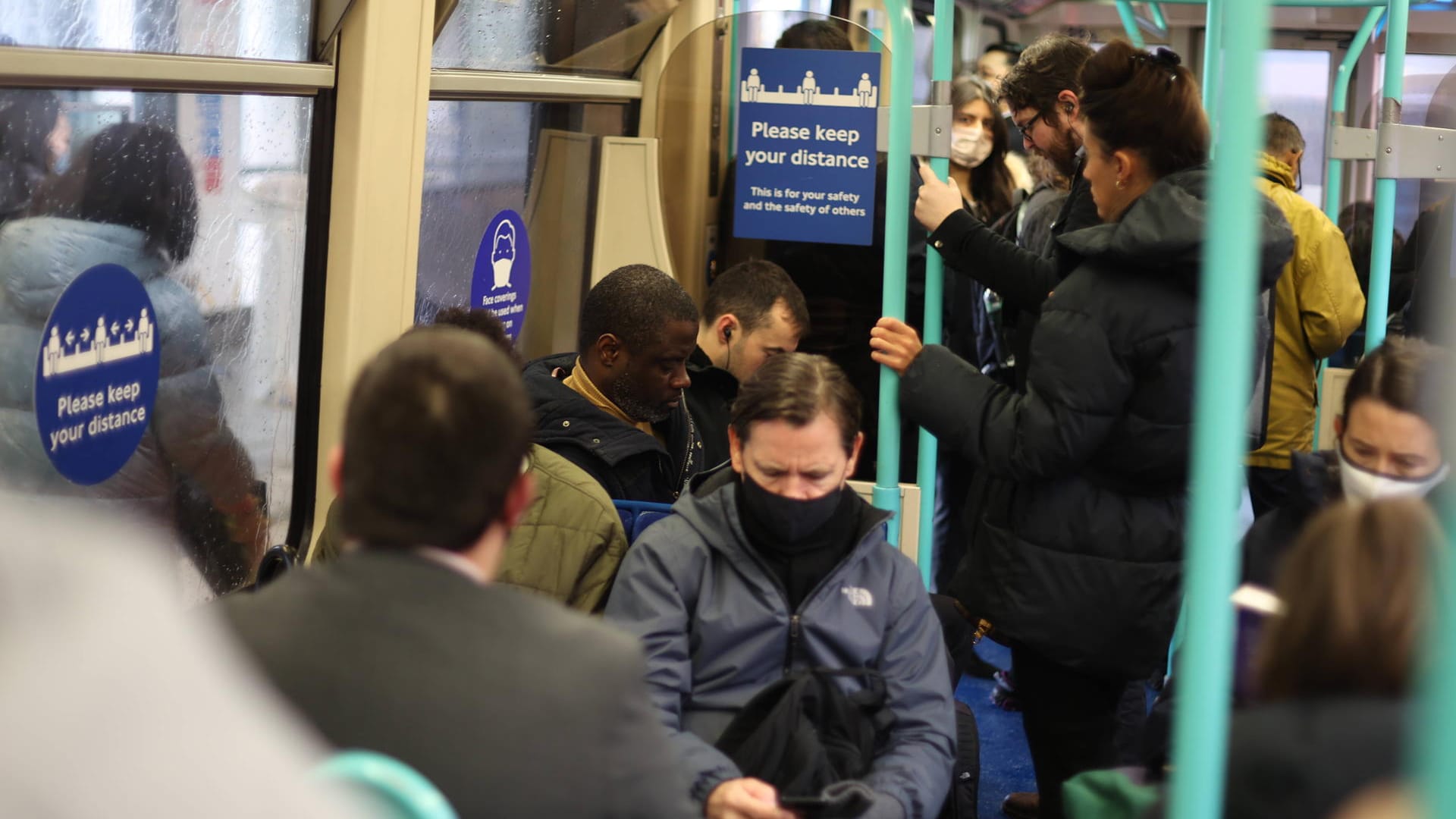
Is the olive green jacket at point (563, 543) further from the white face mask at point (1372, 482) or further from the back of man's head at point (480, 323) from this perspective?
the white face mask at point (1372, 482)

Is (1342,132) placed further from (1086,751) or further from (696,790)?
(696,790)

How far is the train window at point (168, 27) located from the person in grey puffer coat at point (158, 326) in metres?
0.16

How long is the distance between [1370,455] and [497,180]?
240cm

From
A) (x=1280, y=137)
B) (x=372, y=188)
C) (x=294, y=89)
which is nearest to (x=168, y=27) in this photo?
(x=294, y=89)

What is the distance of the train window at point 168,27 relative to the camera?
241 centimetres

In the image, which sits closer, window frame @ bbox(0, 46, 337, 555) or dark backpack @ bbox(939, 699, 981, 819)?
window frame @ bbox(0, 46, 337, 555)

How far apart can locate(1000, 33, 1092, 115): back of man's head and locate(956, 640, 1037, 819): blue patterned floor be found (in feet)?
5.14

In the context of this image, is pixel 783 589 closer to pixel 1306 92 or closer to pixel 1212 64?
pixel 1212 64

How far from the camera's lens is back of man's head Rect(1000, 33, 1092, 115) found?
3420 millimetres

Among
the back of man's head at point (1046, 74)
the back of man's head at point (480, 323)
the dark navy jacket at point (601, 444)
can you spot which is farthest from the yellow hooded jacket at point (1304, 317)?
the back of man's head at point (480, 323)

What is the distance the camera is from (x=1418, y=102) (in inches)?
325

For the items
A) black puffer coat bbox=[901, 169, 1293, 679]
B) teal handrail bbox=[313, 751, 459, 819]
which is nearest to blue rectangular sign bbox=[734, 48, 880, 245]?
black puffer coat bbox=[901, 169, 1293, 679]

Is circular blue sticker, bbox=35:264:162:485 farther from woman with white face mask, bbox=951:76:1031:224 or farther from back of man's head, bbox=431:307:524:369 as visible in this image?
woman with white face mask, bbox=951:76:1031:224

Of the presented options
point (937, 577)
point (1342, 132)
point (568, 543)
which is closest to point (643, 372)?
point (568, 543)
